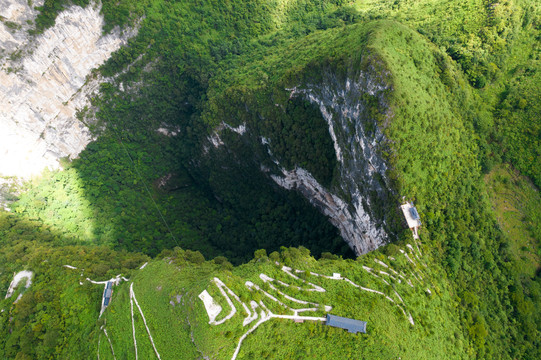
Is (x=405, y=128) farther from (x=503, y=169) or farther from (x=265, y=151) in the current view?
(x=265, y=151)

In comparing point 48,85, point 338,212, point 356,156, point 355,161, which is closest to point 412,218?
point 355,161

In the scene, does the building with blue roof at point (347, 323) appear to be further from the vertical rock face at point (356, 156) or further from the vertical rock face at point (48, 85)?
the vertical rock face at point (48, 85)

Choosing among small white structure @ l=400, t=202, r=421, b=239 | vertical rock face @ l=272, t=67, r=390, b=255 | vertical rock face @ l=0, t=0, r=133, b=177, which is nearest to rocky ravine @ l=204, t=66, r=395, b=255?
vertical rock face @ l=272, t=67, r=390, b=255

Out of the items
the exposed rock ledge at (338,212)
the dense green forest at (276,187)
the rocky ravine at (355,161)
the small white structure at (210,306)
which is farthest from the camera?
the exposed rock ledge at (338,212)

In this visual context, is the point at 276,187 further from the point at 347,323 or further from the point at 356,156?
the point at 347,323

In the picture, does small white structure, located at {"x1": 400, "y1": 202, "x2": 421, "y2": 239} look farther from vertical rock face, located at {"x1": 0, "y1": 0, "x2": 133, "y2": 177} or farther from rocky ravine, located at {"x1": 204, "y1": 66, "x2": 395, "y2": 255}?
vertical rock face, located at {"x1": 0, "y1": 0, "x2": 133, "y2": 177}

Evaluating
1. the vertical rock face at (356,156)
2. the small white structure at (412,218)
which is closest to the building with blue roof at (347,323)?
the small white structure at (412,218)
